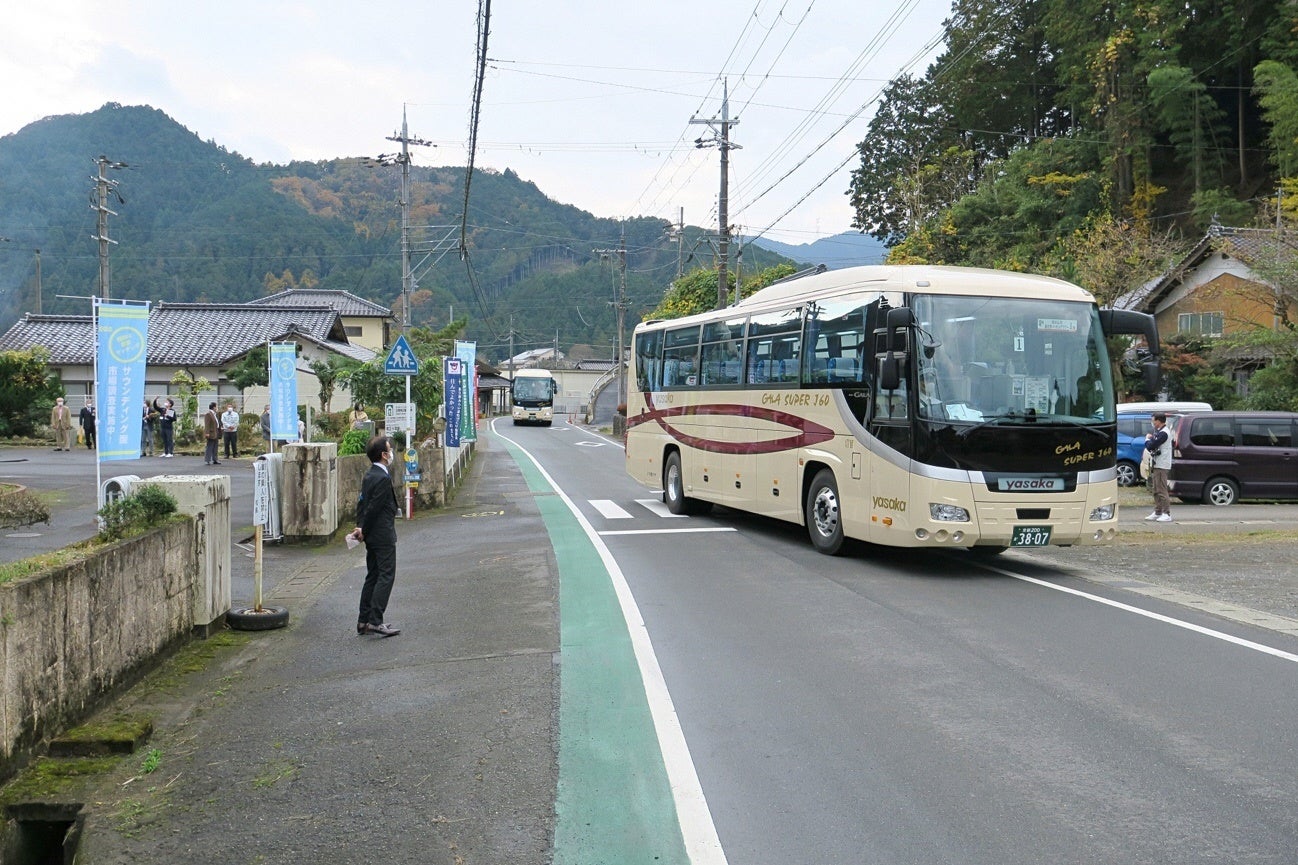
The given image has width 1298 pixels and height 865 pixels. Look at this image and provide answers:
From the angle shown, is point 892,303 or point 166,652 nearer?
point 166,652

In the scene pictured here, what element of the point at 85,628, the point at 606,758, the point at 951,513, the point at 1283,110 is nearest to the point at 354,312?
the point at 1283,110

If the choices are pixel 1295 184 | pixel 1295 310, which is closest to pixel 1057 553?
pixel 1295 310

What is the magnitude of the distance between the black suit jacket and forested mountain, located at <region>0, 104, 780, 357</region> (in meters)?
53.5

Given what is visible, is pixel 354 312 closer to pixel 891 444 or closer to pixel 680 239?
pixel 680 239

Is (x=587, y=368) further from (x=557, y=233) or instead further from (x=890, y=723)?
(x=890, y=723)

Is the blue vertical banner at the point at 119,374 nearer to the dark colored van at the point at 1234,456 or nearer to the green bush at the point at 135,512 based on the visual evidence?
the green bush at the point at 135,512

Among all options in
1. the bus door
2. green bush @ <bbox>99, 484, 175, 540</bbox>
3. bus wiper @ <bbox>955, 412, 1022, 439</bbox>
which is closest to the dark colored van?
bus wiper @ <bbox>955, 412, 1022, 439</bbox>

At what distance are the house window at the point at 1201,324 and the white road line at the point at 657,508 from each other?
2492 centimetres

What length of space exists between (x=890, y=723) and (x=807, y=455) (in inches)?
288

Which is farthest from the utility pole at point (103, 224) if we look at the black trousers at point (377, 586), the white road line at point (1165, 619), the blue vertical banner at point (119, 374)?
the white road line at point (1165, 619)

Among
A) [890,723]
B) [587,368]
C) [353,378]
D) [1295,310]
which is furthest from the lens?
[587,368]

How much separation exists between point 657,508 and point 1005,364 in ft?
29.2

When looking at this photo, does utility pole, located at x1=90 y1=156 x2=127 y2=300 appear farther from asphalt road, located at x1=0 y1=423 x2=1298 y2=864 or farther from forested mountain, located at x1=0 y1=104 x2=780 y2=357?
forested mountain, located at x1=0 y1=104 x2=780 y2=357

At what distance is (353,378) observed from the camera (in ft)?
91.7
